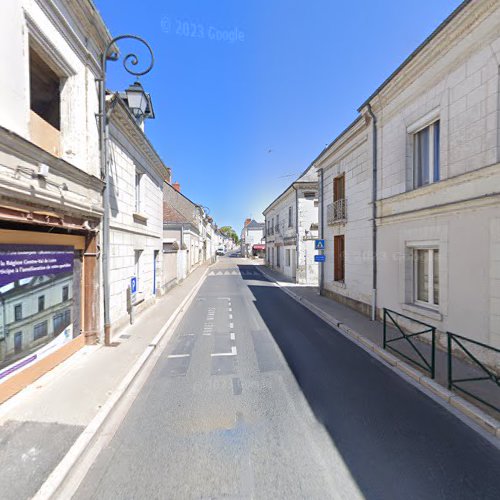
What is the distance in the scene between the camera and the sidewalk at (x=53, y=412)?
2.69 metres

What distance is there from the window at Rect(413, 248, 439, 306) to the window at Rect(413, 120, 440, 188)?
5.44ft

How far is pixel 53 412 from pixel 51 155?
3.66 metres

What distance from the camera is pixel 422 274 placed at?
6902 mm

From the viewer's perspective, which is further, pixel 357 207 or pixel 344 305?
pixel 344 305

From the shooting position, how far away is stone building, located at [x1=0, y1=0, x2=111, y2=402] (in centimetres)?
376

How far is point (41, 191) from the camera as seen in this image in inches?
167

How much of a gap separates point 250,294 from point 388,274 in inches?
272

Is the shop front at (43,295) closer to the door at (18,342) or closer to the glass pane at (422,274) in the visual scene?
the door at (18,342)

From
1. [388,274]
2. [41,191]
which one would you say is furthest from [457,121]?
[41,191]

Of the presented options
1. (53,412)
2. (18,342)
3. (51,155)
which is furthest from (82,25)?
(53,412)

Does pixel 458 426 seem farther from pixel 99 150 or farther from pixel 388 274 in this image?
pixel 99 150

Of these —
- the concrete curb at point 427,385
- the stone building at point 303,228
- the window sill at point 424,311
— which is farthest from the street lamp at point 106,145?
the stone building at point 303,228

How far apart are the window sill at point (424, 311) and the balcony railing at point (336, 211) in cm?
465

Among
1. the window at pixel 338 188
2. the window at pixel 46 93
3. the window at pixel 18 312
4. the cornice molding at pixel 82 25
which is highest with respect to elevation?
the cornice molding at pixel 82 25
